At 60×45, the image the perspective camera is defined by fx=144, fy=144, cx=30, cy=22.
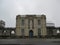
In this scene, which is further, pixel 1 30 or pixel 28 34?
pixel 1 30

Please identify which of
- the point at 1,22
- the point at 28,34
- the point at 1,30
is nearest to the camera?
the point at 28,34

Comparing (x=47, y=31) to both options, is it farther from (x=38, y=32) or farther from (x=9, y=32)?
(x=9, y=32)

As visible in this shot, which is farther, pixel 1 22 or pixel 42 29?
pixel 1 22

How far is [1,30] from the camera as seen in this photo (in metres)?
49.7

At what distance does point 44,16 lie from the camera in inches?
1859

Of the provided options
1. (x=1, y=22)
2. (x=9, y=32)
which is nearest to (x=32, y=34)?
(x=9, y=32)

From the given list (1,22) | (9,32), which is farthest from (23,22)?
(1,22)

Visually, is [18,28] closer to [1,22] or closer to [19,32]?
[19,32]

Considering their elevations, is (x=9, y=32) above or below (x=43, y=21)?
below

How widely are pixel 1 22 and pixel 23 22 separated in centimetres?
1566

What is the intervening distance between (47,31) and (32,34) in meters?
5.16

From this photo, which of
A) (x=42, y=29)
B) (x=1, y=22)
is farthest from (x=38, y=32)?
(x=1, y=22)

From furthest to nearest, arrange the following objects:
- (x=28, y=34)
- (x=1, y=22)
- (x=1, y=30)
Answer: (x=1, y=22) < (x=1, y=30) < (x=28, y=34)

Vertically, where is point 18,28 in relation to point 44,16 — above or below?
below
